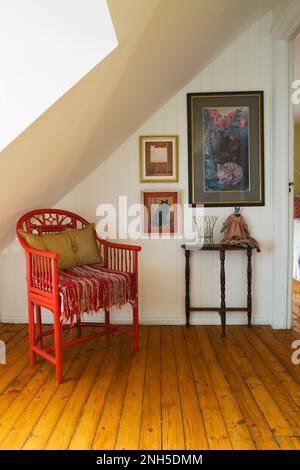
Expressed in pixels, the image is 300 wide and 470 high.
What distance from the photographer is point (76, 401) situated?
1.94 m

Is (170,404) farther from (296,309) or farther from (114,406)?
(296,309)

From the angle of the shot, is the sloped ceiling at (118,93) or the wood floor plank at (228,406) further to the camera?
the sloped ceiling at (118,93)

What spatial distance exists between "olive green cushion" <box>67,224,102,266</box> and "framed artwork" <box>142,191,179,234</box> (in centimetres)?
56

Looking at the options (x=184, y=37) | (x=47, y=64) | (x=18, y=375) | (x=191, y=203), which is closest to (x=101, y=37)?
(x=47, y=64)

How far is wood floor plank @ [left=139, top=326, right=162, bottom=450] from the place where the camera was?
5.23 ft

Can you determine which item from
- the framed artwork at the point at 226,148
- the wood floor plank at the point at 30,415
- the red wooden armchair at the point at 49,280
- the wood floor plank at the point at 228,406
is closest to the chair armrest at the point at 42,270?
the red wooden armchair at the point at 49,280

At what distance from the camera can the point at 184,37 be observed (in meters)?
2.23

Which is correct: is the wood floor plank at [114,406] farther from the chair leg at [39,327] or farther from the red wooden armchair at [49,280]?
the chair leg at [39,327]

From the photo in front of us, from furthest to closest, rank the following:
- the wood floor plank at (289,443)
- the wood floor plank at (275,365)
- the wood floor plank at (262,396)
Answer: the wood floor plank at (275,365) → the wood floor plank at (262,396) → the wood floor plank at (289,443)

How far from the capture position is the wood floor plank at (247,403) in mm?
1593

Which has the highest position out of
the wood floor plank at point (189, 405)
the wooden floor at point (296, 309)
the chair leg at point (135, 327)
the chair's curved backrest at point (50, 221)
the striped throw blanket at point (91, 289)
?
the chair's curved backrest at point (50, 221)

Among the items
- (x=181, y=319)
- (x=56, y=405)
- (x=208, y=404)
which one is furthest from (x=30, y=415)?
(x=181, y=319)

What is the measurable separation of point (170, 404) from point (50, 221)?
171cm

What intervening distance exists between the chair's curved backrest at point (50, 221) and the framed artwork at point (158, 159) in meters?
0.66
